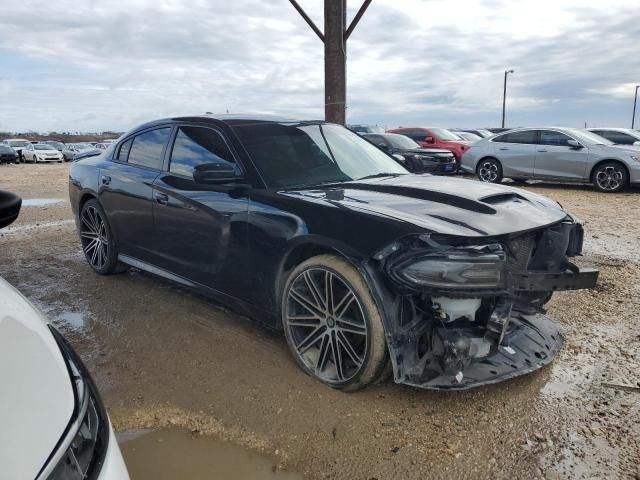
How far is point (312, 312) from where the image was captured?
2965 millimetres

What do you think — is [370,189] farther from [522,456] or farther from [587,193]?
[587,193]

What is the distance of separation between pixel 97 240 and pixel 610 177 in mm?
10549

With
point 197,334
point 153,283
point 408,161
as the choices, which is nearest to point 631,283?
point 408,161

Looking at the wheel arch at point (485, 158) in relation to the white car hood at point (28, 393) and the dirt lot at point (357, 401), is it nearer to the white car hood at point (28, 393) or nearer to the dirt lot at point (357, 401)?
the dirt lot at point (357, 401)

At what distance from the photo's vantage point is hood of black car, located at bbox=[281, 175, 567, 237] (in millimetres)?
2594

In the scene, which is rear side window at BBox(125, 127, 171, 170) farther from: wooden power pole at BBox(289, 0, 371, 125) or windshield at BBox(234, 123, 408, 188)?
wooden power pole at BBox(289, 0, 371, 125)

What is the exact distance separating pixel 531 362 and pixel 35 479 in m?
2.58

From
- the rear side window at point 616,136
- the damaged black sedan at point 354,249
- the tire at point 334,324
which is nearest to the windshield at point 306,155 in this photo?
the damaged black sedan at point 354,249

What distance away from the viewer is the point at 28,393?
117 centimetres

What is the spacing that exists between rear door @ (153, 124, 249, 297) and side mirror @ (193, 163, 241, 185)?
0.13 metres

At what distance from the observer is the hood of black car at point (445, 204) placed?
2.59 m

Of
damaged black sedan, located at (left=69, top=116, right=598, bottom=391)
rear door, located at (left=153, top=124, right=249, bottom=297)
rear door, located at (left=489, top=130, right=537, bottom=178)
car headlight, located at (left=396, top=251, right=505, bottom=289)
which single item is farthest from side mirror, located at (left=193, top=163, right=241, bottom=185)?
rear door, located at (left=489, top=130, right=537, bottom=178)

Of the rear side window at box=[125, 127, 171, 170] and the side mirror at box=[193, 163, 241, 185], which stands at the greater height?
the rear side window at box=[125, 127, 171, 170]

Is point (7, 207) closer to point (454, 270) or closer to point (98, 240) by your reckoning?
point (454, 270)
